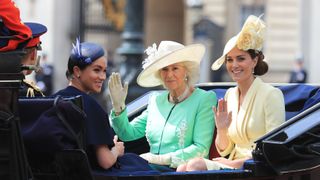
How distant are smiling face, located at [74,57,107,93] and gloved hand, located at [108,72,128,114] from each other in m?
0.36

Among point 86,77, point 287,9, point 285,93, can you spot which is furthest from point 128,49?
point 287,9

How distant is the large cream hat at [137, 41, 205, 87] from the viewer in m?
5.05

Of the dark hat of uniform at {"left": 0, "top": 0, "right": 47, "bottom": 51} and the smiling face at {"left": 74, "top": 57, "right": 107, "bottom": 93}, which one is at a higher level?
the dark hat of uniform at {"left": 0, "top": 0, "right": 47, "bottom": 51}

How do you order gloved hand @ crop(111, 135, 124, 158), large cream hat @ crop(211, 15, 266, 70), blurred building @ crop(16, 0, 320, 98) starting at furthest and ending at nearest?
blurred building @ crop(16, 0, 320, 98) < large cream hat @ crop(211, 15, 266, 70) < gloved hand @ crop(111, 135, 124, 158)

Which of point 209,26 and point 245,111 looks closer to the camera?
point 245,111

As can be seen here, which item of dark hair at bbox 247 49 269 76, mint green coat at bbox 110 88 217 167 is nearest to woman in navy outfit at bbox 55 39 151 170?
mint green coat at bbox 110 88 217 167

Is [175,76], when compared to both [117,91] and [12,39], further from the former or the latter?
[12,39]

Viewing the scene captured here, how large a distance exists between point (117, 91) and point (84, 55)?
61 centimetres

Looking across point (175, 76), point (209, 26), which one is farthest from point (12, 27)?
point (209, 26)

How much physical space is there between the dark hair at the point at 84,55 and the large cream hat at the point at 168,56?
0.75m

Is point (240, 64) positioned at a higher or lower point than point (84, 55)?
lower

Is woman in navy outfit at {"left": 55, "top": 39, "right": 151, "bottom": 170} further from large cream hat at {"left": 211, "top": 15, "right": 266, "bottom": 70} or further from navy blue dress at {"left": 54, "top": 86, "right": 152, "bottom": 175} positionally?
large cream hat at {"left": 211, "top": 15, "right": 266, "bottom": 70}

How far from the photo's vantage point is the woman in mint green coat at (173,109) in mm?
4895

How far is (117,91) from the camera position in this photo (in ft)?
16.1
